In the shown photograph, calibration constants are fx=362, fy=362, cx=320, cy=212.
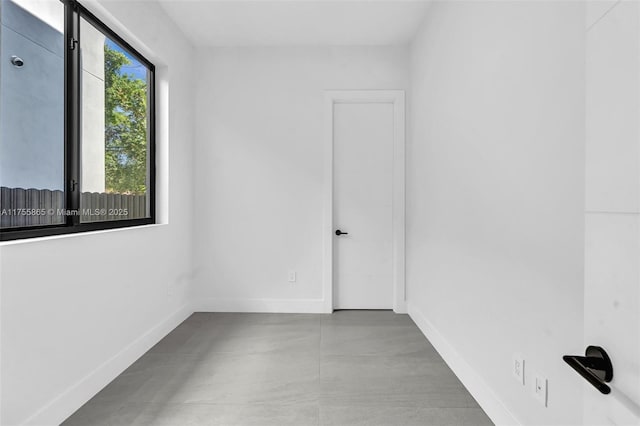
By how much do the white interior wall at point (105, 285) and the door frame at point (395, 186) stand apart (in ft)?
4.57

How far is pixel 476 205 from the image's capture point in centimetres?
208

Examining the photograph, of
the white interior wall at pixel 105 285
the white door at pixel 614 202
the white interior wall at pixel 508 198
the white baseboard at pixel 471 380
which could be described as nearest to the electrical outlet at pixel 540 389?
the white interior wall at pixel 508 198

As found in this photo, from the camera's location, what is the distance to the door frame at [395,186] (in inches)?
145

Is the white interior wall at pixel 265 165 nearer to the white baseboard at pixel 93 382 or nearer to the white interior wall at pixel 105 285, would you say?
the white interior wall at pixel 105 285

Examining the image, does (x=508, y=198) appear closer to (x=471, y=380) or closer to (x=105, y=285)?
(x=471, y=380)

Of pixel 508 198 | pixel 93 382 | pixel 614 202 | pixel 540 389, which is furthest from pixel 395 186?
pixel 614 202

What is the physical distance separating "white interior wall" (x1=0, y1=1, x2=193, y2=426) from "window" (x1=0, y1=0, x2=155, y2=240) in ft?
0.49

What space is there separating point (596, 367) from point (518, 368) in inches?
51.0

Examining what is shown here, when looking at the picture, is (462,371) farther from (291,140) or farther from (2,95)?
(2,95)

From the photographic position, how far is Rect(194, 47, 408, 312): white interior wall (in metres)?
3.73

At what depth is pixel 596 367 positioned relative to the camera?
53 centimetres

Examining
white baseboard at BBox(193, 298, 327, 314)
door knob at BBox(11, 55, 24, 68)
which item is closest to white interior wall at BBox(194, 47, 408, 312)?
white baseboard at BBox(193, 298, 327, 314)

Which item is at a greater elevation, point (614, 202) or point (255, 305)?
point (614, 202)

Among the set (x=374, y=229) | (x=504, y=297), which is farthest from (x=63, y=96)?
(x=374, y=229)
